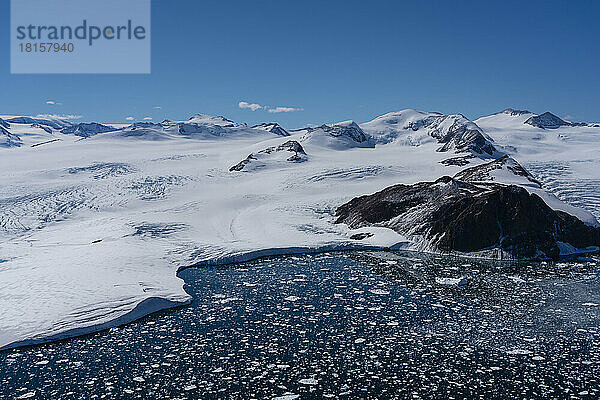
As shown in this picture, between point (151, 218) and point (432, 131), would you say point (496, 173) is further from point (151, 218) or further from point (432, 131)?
point (432, 131)

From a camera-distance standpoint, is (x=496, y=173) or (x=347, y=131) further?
(x=347, y=131)

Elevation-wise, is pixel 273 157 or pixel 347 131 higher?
pixel 347 131

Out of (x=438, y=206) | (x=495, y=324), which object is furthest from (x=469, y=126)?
(x=495, y=324)

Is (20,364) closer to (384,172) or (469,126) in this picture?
(384,172)

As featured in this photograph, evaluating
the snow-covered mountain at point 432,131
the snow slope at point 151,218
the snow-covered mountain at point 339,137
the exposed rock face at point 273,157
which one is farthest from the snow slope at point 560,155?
the exposed rock face at point 273,157

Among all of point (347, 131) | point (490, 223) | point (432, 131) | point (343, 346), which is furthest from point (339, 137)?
point (343, 346)

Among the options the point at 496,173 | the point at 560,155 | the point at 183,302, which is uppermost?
the point at 560,155

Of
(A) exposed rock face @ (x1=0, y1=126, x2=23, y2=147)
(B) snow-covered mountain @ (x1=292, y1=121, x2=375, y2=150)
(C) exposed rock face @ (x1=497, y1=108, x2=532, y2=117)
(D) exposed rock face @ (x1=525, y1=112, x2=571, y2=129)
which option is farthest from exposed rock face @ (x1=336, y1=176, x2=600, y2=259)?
(A) exposed rock face @ (x1=0, y1=126, x2=23, y2=147)

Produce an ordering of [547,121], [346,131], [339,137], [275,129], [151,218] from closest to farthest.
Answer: [151,218]
[339,137]
[346,131]
[547,121]
[275,129]
